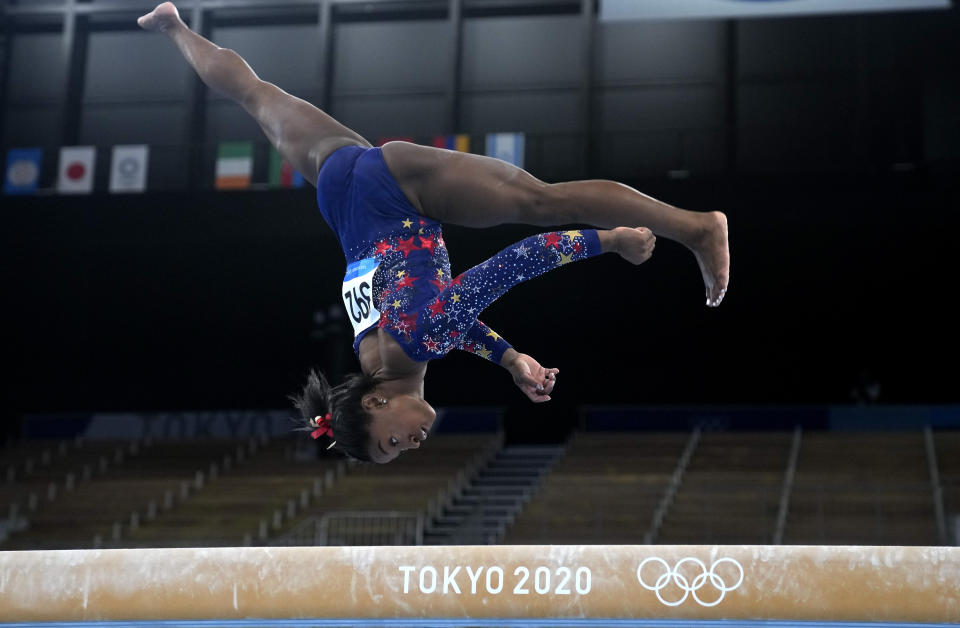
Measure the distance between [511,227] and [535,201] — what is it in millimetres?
9419

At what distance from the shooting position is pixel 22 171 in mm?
13680

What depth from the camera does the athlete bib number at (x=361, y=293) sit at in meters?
3.84

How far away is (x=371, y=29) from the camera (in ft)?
51.2

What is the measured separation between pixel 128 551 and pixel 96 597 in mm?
198

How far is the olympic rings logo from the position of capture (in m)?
3.81

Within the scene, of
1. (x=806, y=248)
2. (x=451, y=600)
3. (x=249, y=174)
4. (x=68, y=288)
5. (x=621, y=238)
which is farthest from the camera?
(x=68, y=288)

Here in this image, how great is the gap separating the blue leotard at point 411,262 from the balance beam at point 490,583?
78cm

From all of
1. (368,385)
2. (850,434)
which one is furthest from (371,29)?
(368,385)

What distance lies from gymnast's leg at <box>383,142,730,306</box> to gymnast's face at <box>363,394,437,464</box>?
2.29ft

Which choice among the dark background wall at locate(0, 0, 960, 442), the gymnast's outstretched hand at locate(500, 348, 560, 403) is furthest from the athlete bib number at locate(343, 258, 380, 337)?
the dark background wall at locate(0, 0, 960, 442)

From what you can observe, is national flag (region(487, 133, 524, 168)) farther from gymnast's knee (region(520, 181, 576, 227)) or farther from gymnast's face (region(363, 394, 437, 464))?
gymnast's face (region(363, 394, 437, 464))

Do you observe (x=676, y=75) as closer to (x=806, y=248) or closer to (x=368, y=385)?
(x=806, y=248)

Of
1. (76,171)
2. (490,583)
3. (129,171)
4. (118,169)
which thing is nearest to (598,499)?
(129,171)

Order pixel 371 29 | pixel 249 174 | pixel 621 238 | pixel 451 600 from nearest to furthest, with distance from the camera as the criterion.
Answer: pixel 621 238, pixel 451 600, pixel 249 174, pixel 371 29
